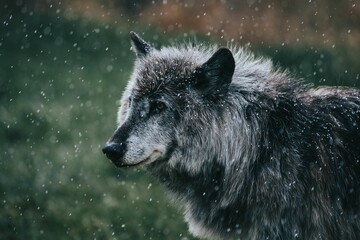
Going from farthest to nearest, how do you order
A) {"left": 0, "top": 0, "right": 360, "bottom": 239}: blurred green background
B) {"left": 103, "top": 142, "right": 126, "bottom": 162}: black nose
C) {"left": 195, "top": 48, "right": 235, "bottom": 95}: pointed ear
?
{"left": 0, "top": 0, "right": 360, "bottom": 239}: blurred green background
{"left": 195, "top": 48, "right": 235, "bottom": 95}: pointed ear
{"left": 103, "top": 142, "right": 126, "bottom": 162}: black nose

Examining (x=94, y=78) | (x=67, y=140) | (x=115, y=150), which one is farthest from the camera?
(x=94, y=78)

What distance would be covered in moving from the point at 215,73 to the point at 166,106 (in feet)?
1.31

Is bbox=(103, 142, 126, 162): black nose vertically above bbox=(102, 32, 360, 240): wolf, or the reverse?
bbox=(103, 142, 126, 162): black nose

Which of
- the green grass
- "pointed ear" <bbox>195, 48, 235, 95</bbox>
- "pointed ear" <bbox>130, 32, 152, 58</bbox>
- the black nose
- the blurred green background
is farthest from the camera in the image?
the blurred green background

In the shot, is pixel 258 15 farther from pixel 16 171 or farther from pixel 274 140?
pixel 274 140

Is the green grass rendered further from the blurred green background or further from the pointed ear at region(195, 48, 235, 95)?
the pointed ear at region(195, 48, 235, 95)

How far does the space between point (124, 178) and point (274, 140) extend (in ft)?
10.4

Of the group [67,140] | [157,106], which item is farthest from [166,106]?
[67,140]

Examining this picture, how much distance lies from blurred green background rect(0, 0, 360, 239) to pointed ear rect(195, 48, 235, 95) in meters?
1.19

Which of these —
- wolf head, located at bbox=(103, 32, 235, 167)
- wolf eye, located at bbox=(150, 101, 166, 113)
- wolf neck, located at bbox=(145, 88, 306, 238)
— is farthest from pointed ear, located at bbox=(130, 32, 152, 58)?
wolf neck, located at bbox=(145, 88, 306, 238)

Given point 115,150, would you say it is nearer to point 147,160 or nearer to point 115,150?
point 115,150

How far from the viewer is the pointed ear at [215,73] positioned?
4328 millimetres

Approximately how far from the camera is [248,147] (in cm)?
440

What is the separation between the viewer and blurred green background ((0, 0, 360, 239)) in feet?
20.5
